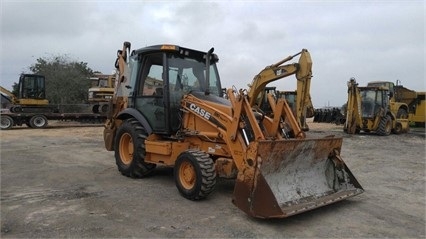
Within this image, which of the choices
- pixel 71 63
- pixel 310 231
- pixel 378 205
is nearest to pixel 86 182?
pixel 310 231

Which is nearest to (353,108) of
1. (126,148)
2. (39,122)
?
(126,148)

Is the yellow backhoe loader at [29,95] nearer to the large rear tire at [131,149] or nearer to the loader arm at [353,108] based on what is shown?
the large rear tire at [131,149]

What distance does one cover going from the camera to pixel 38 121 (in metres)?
21.1

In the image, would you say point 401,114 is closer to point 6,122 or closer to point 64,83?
point 6,122

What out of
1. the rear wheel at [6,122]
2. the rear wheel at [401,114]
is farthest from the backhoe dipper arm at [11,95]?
the rear wheel at [401,114]

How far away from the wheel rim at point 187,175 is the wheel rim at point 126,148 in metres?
2.04

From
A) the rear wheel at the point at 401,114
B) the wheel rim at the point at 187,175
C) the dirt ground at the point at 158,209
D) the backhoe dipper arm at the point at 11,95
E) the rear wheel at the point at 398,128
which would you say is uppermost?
the backhoe dipper arm at the point at 11,95

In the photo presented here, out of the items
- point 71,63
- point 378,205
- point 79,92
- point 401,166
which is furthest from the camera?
point 71,63

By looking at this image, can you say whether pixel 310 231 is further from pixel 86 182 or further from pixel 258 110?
pixel 86 182

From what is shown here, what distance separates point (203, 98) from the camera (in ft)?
22.6

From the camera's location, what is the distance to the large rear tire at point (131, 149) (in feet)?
24.2

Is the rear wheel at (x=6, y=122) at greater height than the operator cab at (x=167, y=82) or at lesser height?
lesser

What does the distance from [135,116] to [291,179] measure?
11.0ft

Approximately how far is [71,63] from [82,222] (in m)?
34.8
